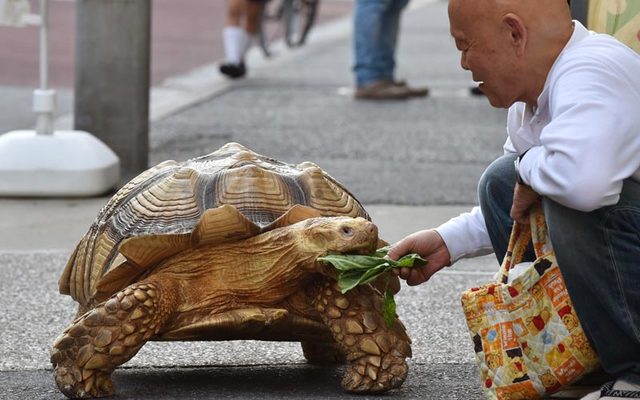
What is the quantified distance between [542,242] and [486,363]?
0.96ft

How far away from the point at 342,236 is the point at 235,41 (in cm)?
830

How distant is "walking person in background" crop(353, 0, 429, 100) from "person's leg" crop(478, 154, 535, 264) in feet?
22.5

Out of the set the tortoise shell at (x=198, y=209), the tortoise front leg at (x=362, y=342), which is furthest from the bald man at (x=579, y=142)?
the tortoise shell at (x=198, y=209)

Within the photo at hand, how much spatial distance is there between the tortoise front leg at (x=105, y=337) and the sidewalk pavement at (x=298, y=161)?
100mm

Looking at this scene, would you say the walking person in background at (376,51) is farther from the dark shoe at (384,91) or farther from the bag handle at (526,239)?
the bag handle at (526,239)

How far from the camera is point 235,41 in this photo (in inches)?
448

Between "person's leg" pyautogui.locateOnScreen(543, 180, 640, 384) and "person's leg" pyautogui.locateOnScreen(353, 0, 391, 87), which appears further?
"person's leg" pyautogui.locateOnScreen(353, 0, 391, 87)

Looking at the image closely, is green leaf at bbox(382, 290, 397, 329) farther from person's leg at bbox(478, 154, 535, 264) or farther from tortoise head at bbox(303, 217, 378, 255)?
person's leg at bbox(478, 154, 535, 264)

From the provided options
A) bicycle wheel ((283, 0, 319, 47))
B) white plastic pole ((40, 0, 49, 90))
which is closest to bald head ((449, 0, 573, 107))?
white plastic pole ((40, 0, 49, 90))

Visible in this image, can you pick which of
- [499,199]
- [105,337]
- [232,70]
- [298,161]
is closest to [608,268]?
[499,199]

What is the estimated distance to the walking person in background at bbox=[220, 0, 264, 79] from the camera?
1138 cm

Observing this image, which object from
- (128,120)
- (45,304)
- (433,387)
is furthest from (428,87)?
(433,387)

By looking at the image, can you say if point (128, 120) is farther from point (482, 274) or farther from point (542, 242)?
point (542, 242)

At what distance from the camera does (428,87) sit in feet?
36.9
